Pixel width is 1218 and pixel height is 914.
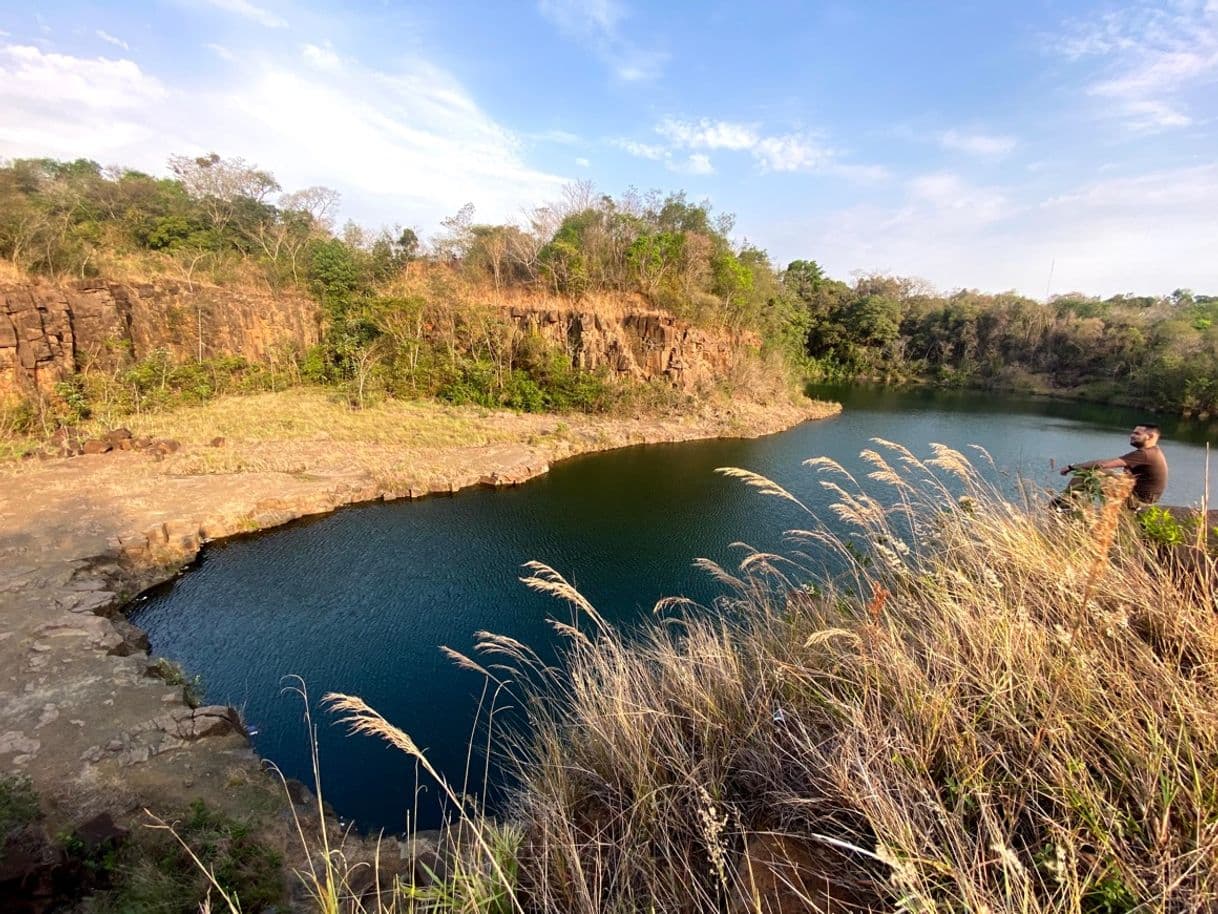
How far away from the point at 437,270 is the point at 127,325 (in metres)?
12.6

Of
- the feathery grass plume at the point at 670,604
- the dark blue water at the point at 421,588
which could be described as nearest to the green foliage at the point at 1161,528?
the dark blue water at the point at 421,588

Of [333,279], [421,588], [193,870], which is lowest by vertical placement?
[421,588]

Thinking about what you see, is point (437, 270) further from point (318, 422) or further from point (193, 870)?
point (193, 870)

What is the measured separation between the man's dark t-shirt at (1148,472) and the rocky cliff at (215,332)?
20306 millimetres

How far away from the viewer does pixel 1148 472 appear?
16.5 ft

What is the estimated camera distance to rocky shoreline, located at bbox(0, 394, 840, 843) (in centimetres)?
503

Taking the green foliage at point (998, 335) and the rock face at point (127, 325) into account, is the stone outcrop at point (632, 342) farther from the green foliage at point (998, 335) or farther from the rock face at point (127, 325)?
the green foliage at point (998, 335)

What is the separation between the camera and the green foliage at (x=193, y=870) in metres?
3.44

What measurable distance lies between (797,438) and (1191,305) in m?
49.3

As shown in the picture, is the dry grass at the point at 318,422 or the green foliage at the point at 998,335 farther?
the green foliage at the point at 998,335

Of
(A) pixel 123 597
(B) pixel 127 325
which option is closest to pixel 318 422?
(B) pixel 127 325

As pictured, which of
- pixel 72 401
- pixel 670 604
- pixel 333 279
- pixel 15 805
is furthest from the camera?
pixel 333 279

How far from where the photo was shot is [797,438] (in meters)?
23.1

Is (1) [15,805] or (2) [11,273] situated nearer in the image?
(1) [15,805]
